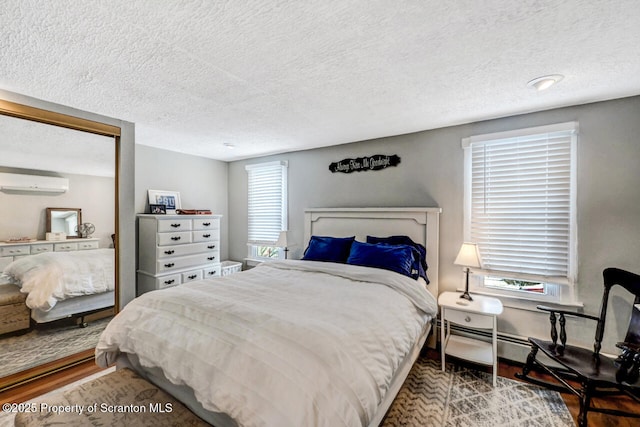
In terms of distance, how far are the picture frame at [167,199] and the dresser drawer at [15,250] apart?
1510 mm

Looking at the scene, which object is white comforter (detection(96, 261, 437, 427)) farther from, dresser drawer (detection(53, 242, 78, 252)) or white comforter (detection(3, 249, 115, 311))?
dresser drawer (detection(53, 242, 78, 252))

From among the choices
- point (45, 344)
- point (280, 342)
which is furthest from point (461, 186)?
point (45, 344)

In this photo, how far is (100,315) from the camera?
285 cm

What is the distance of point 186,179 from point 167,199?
0.46m

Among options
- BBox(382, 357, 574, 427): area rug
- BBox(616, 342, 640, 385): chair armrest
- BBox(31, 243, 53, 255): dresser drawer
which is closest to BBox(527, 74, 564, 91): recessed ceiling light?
BBox(616, 342, 640, 385): chair armrest

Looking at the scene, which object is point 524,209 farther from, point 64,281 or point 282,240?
point 64,281

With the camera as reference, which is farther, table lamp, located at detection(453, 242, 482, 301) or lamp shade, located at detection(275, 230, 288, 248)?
lamp shade, located at detection(275, 230, 288, 248)

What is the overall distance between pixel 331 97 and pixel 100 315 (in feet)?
10.5

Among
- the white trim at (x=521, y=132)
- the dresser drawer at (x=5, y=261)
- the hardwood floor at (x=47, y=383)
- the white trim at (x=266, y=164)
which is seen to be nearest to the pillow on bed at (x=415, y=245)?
the white trim at (x=521, y=132)

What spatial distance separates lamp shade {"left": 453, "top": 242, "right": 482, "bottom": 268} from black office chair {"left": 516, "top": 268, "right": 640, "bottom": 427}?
24.5 inches

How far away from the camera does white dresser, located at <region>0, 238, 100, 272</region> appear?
224cm

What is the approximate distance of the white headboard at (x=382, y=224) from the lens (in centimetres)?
289

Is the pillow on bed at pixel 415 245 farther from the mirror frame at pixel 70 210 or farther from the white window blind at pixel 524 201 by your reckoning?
the mirror frame at pixel 70 210

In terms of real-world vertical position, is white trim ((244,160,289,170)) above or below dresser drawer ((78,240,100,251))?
above
